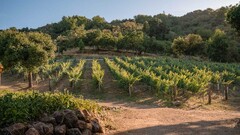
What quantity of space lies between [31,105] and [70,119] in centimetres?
194

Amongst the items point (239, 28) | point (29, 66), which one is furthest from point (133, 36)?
point (239, 28)

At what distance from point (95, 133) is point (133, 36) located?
59.1 metres

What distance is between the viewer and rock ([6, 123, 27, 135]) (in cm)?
1262

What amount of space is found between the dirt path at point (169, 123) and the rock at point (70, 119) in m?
1.77

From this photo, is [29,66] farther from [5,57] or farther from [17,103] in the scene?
[17,103]

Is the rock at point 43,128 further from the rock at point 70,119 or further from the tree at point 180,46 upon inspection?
the tree at point 180,46

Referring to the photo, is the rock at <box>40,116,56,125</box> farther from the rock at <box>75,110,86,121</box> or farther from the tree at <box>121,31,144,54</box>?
the tree at <box>121,31,144,54</box>

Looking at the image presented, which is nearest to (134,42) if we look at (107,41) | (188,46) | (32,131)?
(107,41)

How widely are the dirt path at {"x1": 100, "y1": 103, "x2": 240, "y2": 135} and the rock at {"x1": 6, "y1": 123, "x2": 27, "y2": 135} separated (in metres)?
3.83

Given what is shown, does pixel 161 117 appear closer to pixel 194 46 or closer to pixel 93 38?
pixel 194 46

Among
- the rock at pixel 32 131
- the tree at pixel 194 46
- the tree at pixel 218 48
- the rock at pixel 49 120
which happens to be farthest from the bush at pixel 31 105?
the tree at pixel 194 46

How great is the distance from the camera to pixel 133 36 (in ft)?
238

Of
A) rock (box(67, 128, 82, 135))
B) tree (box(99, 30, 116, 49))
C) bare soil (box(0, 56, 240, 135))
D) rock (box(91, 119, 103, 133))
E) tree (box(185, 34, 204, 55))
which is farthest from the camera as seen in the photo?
tree (box(99, 30, 116, 49))

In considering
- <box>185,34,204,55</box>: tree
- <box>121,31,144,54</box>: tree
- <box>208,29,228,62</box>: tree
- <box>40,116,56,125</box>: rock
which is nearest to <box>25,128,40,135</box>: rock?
<box>40,116,56,125</box>: rock
